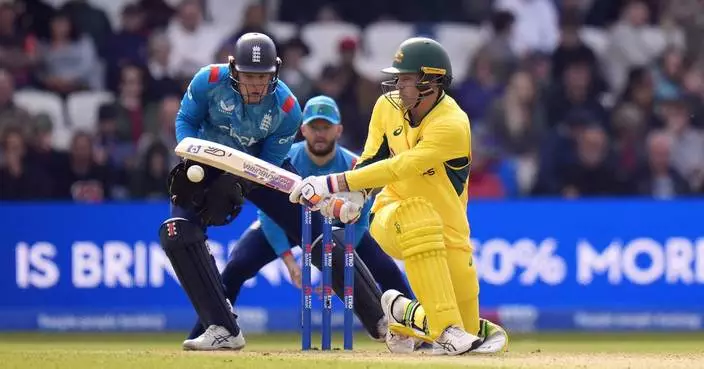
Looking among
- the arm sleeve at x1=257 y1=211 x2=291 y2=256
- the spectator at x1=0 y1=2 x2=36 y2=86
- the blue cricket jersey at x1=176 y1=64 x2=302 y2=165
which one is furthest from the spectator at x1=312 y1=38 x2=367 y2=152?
the blue cricket jersey at x1=176 y1=64 x2=302 y2=165

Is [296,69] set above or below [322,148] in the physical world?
above

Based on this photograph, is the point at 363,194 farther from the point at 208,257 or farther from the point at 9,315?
the point at 9,315

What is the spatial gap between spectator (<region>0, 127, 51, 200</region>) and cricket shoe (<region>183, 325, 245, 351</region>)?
16.8 feet

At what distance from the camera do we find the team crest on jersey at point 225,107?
7.65 metres

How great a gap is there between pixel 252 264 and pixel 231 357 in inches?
72.6

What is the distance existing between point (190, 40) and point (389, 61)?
1882mm

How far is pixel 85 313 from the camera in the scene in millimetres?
11562

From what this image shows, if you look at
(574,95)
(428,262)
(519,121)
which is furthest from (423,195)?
(574,95)

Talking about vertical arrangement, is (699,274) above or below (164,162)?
below

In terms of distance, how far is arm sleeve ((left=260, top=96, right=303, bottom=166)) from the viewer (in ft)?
25.7

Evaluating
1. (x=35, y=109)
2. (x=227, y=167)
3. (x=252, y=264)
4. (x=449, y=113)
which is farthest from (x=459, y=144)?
(x=35, y=109)

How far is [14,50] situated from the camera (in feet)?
43.8

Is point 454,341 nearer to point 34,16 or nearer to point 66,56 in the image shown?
point 66,56

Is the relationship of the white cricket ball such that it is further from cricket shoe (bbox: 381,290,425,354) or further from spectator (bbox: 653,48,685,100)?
spectator (bbox: 653,48,685,100)
